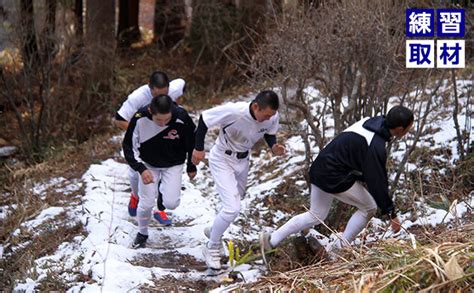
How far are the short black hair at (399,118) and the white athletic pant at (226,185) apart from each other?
5.21 feet

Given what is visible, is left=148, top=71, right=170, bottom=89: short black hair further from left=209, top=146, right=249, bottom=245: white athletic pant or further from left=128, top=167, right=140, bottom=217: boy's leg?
left=128, top=167, right=140, bottom=217: boy's leg

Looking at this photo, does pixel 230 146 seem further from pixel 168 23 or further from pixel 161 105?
pixel 168 23

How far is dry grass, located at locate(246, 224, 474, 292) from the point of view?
13.3 ft

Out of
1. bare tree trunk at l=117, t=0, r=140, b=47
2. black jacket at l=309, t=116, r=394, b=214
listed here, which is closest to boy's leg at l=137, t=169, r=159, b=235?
black jacket at l=309, t=116, r=394, b=214

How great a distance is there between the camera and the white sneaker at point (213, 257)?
7148mm

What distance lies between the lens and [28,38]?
1320cm

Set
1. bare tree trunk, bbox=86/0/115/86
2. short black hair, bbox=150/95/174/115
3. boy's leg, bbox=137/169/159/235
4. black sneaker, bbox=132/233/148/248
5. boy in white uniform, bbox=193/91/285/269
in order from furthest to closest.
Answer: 1. bare tree trunk, bbox=86/0/115/86
2. black sneaker, bbox=132/233/148/248
3. boy's leg, bbox=137/169/159/235
4. short black hair, bbox=150/95/174/115
5. boy in white uniform, bbox=193/91/285/269

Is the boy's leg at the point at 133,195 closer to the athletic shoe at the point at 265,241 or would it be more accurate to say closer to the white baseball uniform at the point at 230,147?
the white baseball uniform at the point at 230,147

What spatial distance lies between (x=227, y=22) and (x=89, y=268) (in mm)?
10299

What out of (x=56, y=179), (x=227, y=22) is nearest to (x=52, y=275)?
(x=56, y=179)

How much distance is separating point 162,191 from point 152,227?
103 cm

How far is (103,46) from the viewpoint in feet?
50.2

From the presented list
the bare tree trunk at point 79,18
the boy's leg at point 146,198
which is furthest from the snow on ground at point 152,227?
the bare tree trunk at point 79,18

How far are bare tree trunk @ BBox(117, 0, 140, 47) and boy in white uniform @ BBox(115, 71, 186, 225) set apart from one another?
12.3 meters
